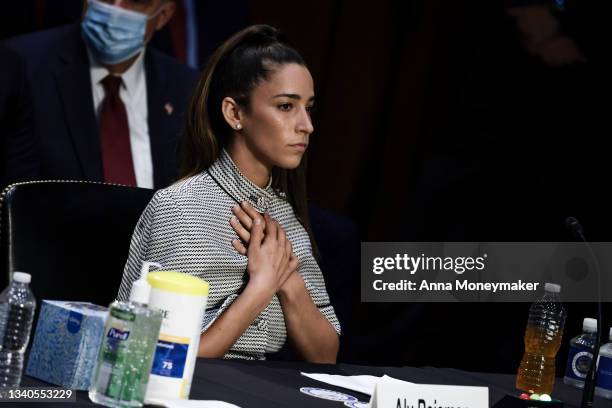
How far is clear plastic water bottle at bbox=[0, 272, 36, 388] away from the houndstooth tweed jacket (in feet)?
1.75

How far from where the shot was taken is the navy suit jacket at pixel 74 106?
3.27 meters

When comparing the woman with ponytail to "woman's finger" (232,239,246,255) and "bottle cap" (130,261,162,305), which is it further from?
"bottle cap" (130,261,162,305)

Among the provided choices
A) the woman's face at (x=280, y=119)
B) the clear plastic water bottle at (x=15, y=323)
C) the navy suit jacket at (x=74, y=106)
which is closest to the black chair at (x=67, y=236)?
the woman's face at (x=280, y=119)

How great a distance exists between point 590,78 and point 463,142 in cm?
53

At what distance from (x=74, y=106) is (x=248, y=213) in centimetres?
123

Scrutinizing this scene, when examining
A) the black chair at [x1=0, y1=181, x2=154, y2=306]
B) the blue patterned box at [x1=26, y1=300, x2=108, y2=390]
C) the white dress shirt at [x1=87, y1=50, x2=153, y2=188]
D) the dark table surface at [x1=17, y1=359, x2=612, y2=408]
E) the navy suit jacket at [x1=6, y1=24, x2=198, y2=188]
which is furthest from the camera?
the white dress shirt at [x1=87, y1=50, x2=153, y2=188]

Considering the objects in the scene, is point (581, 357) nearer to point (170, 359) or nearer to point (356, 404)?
point (356, 404)

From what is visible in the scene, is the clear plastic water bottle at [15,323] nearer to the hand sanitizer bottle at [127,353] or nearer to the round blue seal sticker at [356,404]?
the hand sanitizer bottle at [127,353]

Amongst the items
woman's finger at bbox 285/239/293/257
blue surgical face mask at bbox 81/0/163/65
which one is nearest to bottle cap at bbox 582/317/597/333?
woman's finger at bbox 285/239/293/257

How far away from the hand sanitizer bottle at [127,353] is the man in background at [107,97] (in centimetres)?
184

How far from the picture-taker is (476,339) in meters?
3.82

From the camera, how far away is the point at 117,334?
4.49ft

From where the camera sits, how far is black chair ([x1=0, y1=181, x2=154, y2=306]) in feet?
7.04

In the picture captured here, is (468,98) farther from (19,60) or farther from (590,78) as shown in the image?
(19,60)
